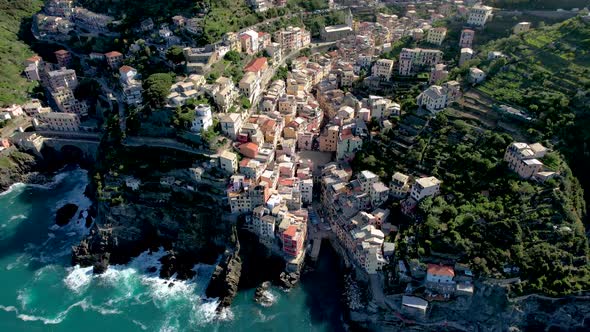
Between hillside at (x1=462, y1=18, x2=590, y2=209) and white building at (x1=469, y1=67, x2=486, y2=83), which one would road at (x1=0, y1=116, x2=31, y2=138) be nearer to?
white building at (x1=469, y1=67, x2=486, y2=83)

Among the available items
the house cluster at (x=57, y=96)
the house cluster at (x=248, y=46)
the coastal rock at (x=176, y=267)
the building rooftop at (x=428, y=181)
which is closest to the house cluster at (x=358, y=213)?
the building rooftop at (x=428, y=181)

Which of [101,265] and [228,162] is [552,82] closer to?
[228,162]

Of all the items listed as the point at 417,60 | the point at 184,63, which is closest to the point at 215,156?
the point at 184,63

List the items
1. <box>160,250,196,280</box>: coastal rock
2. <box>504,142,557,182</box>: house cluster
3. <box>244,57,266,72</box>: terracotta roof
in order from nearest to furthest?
<box>504,142,557,182</box>: house cluster, <box>160,250,196,280</box>: coastal rock, <box>244,57,266,72</box>: terracotta roof

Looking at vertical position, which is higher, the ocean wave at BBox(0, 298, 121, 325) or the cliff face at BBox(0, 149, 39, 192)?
the cliff face at BBox(0, 149, 39, 192)

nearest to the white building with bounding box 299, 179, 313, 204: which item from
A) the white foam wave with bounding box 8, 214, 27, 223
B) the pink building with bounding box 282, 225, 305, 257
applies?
the pink building with bounding box 282, 225, 305, 257
